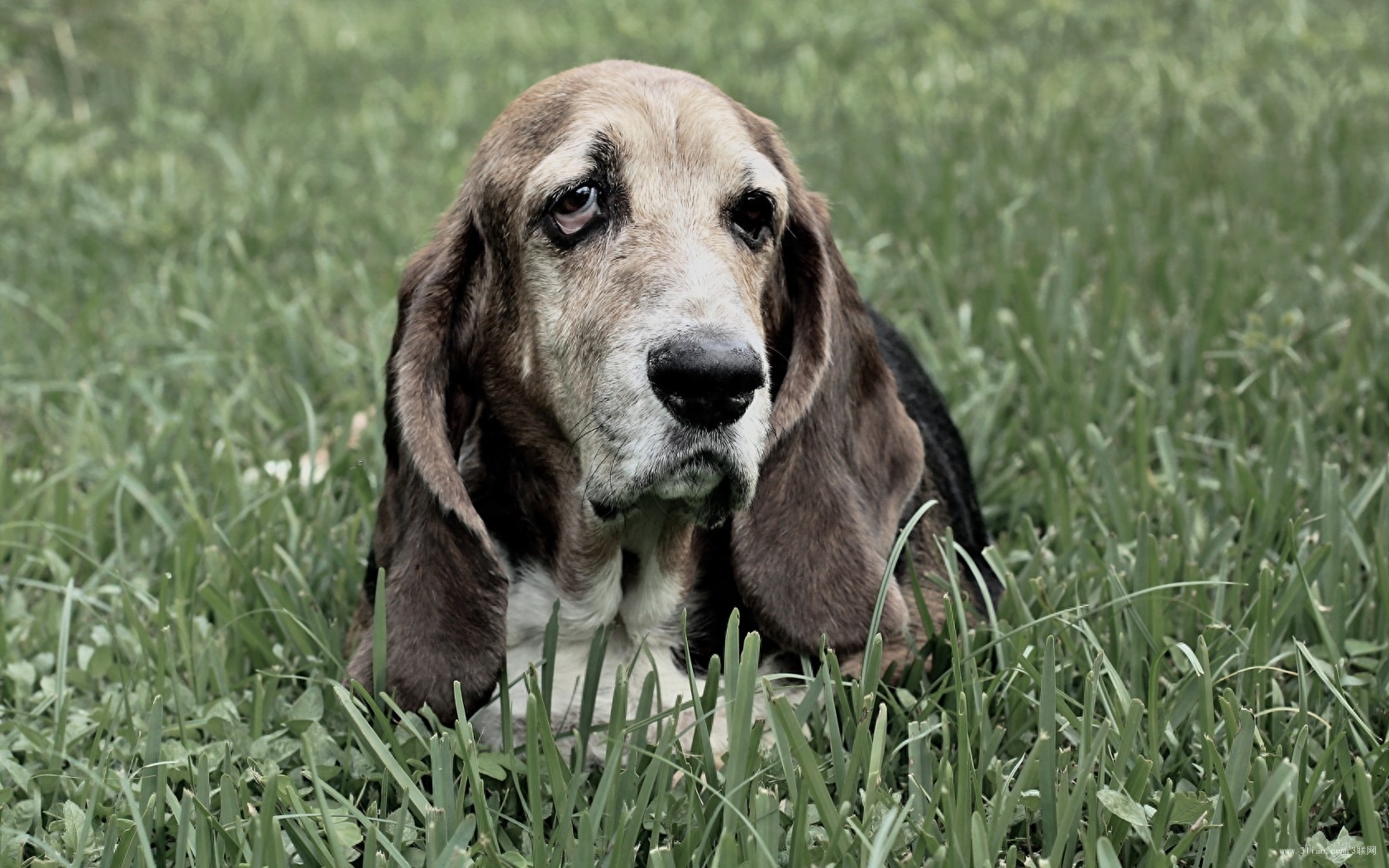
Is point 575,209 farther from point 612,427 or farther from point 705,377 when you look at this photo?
point 705,377

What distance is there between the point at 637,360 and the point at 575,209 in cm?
53

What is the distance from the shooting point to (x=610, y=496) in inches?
115

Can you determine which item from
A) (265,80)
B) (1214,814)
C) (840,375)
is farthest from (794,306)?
(265,80)

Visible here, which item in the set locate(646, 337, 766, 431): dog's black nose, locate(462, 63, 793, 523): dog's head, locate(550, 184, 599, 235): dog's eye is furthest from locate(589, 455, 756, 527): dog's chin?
locate(550, 184, 599, 235): dog's eye

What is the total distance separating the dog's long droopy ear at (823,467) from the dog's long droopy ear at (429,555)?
1.90ft

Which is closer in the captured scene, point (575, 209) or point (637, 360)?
point (637, 360)

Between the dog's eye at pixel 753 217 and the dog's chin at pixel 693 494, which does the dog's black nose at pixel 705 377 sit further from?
the dog's eye at pixel 753 217

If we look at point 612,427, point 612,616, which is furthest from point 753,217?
point 612,616

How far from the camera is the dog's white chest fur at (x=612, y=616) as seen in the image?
3250 millimetres

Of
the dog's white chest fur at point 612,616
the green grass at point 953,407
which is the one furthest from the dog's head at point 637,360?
the green grass at point 953,407

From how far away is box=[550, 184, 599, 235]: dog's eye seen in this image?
312cm

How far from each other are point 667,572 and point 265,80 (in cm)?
760

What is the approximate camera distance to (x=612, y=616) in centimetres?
327

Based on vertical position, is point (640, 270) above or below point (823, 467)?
above
